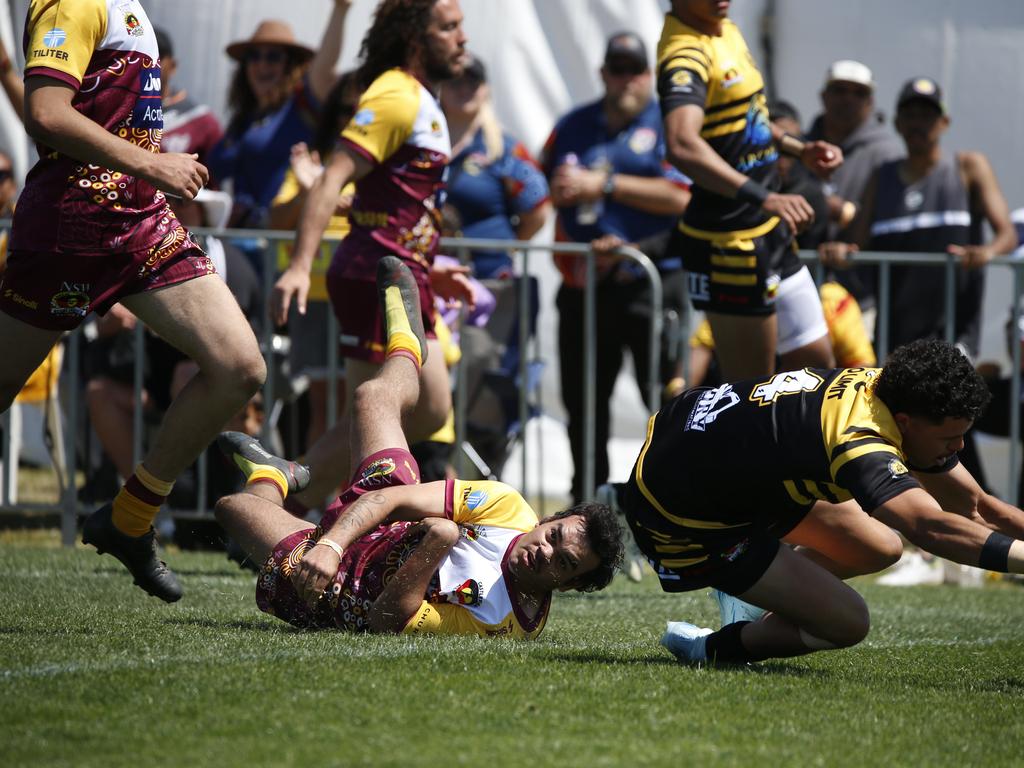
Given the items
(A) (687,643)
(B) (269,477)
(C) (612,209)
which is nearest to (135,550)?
(B) (269,477)

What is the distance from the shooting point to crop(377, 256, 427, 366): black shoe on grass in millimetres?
5652

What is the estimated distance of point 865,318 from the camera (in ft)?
27.5

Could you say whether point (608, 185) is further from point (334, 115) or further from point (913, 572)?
point (913, 572)

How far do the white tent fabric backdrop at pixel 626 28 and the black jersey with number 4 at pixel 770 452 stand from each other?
5.46m

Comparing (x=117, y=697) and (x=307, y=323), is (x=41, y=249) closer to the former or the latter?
(x=117, y=697)

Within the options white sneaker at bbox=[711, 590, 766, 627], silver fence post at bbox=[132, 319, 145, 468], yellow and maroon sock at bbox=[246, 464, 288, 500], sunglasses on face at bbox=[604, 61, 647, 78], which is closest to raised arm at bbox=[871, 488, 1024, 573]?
white sneaker at bbox=[711, 590, 766, 627]

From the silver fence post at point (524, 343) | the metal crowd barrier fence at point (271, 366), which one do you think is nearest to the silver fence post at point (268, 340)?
the metal crowd barrier fence at point (271, 366)

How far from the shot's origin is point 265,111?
9.04 m

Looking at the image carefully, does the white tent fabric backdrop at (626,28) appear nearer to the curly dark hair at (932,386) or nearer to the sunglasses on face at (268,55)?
the sunglasses on face at (268,55)

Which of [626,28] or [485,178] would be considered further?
[626,28]

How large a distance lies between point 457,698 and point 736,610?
4.59 ft

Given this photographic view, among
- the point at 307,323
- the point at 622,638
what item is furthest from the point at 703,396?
the point at 307,323

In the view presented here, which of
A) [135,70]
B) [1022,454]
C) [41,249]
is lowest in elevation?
[1022,454]

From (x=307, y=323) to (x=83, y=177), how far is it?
11.5 ft
